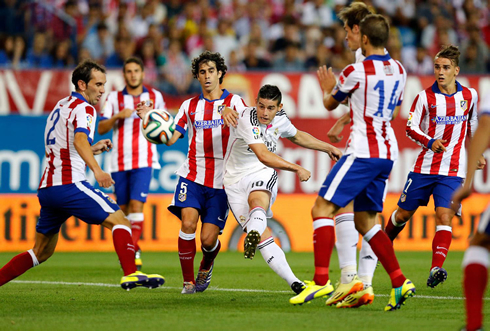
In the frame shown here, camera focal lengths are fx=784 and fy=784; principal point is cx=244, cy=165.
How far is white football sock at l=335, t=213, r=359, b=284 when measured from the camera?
6.37 metres

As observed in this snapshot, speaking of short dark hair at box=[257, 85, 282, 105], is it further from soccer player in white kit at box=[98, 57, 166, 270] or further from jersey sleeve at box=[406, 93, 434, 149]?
soccer player in white kit at box=[98, 57, 166, 270]

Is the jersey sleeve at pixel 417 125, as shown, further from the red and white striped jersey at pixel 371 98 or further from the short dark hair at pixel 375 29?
the short dark hair at pixel 375 29

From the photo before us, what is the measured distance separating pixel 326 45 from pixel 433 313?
10.9m

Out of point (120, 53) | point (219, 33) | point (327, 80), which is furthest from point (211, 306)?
point (219, 33)

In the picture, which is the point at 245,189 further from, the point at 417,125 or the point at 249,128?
the point at 417,125

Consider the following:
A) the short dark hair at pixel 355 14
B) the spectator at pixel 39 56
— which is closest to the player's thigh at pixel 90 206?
the short dark hair at pixel 355 14

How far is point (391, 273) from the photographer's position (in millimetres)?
6094

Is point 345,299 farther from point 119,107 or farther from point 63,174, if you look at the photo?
point 119,107

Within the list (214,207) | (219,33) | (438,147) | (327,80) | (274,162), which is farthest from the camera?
(219,33)

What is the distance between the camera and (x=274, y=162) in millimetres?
6664

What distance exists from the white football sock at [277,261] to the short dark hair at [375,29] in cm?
194

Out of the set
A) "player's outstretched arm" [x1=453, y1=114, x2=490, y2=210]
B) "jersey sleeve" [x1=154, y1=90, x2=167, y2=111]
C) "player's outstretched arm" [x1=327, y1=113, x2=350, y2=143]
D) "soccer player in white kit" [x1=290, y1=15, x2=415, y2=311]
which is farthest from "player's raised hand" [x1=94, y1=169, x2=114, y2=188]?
"jersey sleeve" [x1=154, y1=90, x2=167, y2=111]

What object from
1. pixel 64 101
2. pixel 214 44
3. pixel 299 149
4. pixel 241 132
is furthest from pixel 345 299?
pixel 214 44

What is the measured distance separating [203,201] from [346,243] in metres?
1.63
